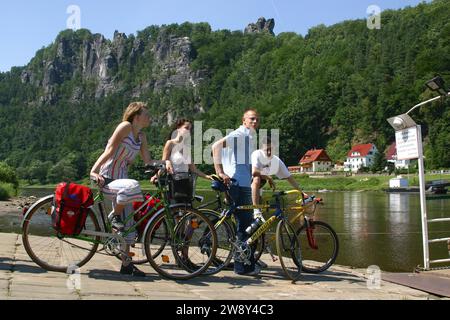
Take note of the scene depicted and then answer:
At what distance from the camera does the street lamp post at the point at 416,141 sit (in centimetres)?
746

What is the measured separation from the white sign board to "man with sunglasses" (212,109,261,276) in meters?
2.51

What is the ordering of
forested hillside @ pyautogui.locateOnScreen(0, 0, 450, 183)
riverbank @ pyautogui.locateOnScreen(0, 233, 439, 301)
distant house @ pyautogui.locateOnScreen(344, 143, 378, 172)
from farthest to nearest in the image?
forested hillside @ pyautogui.locateOnScreen(0, 0, 450, 183) → distant house @ pyautogui.locateOnScreen(344, 143, 378, 172) → riverbank @ pyautogui.locateOnScreen(0, 233, 439, 301)

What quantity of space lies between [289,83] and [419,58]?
46512mm

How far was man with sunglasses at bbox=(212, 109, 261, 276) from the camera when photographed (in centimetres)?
634

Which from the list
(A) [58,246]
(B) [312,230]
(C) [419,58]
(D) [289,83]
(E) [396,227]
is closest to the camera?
(A) [58,246]

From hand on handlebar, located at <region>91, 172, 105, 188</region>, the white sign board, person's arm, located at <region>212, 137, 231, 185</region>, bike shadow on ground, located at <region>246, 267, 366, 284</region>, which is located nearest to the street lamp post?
the white sign board

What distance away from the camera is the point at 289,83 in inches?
6462

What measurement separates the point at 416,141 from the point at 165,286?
4298 mm

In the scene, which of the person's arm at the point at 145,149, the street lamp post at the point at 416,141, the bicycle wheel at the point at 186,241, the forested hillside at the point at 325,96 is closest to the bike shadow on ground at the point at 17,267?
the bicycle wheel at the point at 186,241

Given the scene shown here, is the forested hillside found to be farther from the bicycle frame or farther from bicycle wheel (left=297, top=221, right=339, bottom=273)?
the bicycle frame

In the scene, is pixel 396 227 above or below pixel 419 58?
below

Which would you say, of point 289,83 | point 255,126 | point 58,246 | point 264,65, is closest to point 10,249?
point 58,246

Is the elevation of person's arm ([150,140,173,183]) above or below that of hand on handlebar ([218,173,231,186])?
above

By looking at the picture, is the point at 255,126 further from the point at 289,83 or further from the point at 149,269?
the point at 289,83
